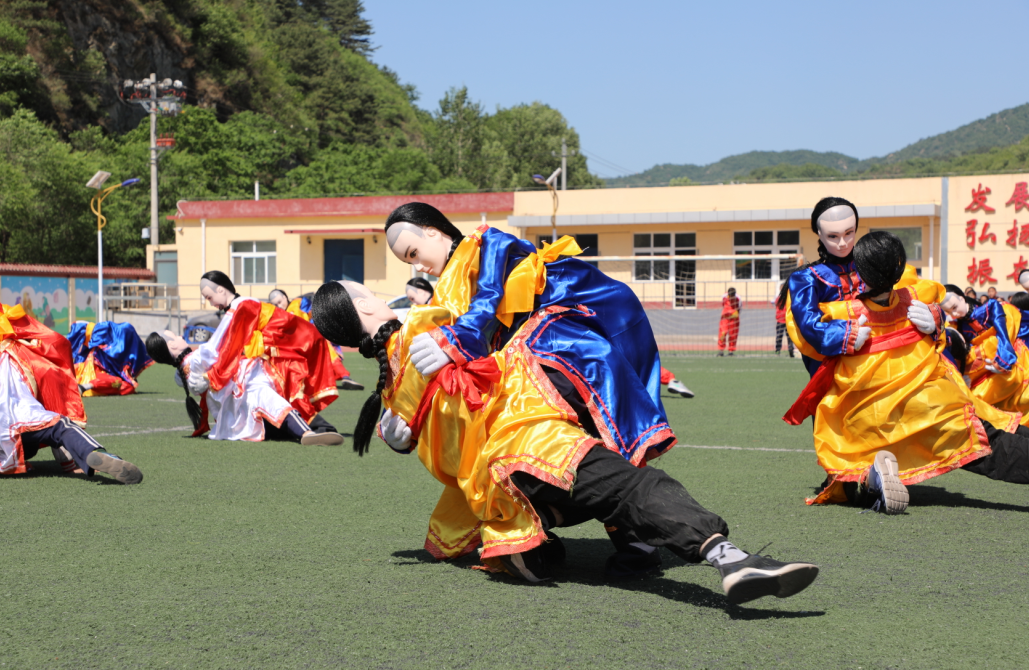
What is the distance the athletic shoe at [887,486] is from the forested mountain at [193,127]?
4198 cm

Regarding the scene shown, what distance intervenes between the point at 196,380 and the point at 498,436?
4872 mm

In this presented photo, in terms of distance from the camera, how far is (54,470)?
644cm

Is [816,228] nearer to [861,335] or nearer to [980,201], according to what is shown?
[861,335]

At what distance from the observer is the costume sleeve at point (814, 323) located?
4.92 m

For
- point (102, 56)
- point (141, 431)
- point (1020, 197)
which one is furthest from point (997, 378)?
point (102, 56)

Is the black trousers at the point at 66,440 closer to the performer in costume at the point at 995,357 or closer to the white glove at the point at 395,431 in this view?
the white glove at the point at 395,431

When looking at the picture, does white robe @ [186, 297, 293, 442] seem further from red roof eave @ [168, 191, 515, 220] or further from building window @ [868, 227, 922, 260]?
building window @ [868, 227, 922, 260]

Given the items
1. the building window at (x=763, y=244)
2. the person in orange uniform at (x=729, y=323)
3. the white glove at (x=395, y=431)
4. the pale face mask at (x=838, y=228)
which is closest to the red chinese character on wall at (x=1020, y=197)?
the building window at (x=763, y=244)

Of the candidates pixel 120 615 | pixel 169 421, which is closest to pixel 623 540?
pixel 120 615

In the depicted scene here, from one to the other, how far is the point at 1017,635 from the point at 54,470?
566cm

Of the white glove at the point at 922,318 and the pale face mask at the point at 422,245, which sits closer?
the pale face mask at the point at 422,245

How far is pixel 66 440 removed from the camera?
19.0ft

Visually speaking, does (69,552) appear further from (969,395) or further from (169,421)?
(169,421)

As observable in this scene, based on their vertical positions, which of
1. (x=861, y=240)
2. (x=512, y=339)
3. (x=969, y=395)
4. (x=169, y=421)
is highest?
(x=861, y=240)
